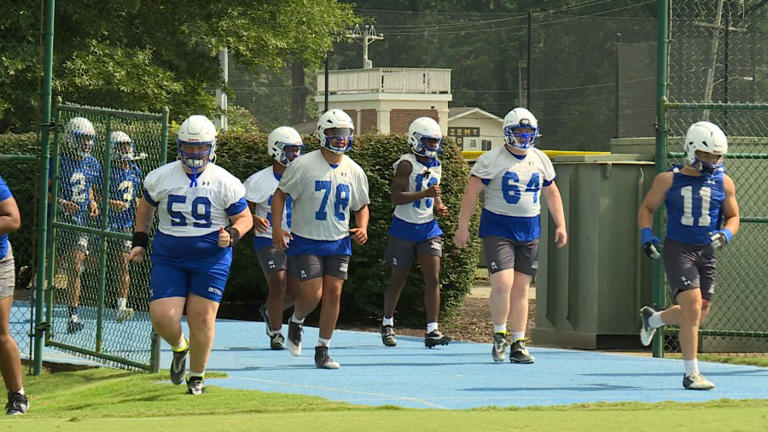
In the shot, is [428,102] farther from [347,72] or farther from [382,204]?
[382,204]

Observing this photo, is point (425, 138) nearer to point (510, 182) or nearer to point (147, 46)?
point (510, 182)

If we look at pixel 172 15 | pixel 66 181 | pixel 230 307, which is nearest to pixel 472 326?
pixel 230 307

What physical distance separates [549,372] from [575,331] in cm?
278

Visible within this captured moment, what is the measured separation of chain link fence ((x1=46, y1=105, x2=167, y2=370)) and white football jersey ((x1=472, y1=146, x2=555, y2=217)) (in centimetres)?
275

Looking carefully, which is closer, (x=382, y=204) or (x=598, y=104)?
(x=382, y=204)

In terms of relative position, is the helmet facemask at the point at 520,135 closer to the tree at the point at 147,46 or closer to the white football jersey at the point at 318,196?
the white football jersey at the point at 318,196

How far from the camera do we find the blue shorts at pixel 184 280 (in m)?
9.80

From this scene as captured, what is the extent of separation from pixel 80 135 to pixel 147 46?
1535 cm

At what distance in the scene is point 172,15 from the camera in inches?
1112

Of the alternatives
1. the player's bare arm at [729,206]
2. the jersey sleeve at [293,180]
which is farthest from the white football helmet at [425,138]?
the player's bare arm at [729,206]

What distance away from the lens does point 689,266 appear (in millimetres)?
10492

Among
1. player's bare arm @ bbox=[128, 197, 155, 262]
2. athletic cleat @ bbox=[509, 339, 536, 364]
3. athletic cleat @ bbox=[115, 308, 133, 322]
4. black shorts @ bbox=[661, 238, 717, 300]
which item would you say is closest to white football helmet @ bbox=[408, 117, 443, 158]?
athletic cleat @ bbox=[509, 339, 536, 364]

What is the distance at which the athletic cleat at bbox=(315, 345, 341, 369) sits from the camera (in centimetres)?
1144

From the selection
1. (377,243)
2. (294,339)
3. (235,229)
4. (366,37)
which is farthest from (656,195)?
(366,37)
